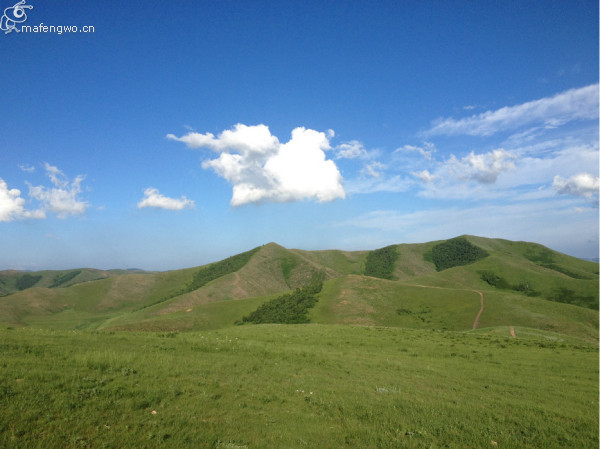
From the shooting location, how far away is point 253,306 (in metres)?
83.6

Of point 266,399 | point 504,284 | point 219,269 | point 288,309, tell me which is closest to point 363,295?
point 288,309

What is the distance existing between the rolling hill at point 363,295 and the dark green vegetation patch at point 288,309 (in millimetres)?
1186

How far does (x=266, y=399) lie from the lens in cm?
1326

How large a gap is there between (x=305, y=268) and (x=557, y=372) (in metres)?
143

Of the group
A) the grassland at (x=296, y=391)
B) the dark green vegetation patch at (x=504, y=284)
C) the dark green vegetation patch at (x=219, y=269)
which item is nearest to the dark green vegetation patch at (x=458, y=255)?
the dark green vegetation patch at (x=504, y=284)

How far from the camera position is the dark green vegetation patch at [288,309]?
73.1 m

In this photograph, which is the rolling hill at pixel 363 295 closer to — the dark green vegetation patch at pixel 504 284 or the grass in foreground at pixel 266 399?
the dark green vegetation patch at pixel 504 284

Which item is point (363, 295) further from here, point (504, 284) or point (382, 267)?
point (382, 267)

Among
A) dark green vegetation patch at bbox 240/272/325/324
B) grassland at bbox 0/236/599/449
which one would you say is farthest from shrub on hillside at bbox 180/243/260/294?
grassland at bbox 0/236/599/449

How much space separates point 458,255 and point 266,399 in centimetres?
20493

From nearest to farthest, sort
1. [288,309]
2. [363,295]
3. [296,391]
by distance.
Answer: [296,391], [288,309], [363,295]

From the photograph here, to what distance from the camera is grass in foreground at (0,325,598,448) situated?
9.45 meters

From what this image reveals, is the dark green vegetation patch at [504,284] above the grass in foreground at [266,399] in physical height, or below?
below

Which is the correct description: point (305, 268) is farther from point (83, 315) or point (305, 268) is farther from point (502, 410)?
point (502, 410)
